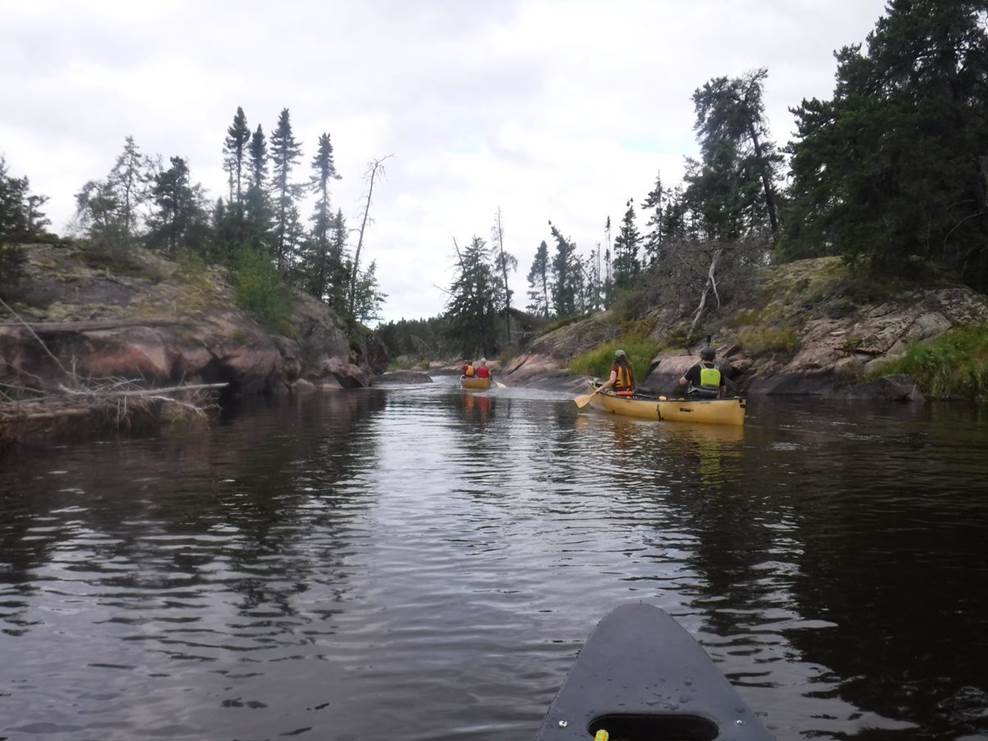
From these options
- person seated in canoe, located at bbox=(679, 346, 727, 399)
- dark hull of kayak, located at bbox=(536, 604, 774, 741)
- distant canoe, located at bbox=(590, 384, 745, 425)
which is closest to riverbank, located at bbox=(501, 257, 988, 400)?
distant canoe, located at bbox=(590, 384, 745, 425)

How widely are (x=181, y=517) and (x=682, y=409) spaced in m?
13.1

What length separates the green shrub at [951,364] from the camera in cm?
2389

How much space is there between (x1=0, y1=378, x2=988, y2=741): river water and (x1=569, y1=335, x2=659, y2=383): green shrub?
76.3ft

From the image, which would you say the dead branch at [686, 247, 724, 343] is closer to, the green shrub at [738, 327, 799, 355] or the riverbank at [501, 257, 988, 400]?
the riverbank at [501, 257, 988, 400]

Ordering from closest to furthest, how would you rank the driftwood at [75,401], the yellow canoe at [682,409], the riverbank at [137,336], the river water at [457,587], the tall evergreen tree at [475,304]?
1. the river water at [457,587]
2. the driftwood at [75,401]
3. the riverbank at [137,336]
4. the yellow canoe at [682,409]
5. the tall evergreen tree at [475,304]

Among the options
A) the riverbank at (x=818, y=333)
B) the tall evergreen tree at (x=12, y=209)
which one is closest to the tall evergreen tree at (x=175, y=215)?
the tall evergreen tree at (x=12, y=209)

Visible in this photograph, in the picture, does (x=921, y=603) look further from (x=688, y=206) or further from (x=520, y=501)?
(x=688, y=206)

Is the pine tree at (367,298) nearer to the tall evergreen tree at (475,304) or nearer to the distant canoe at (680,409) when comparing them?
the tall evergreen tree at (475,304)

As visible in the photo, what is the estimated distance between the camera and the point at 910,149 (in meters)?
27.5

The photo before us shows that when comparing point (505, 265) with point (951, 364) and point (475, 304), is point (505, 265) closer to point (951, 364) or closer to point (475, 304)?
point (475, 304)

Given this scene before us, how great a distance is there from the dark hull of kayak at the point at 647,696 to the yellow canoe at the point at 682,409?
13.9 m

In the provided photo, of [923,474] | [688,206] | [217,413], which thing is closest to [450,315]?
[688,206]

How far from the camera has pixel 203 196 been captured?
42.8m

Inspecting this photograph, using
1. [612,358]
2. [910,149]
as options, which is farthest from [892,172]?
[612,358]
